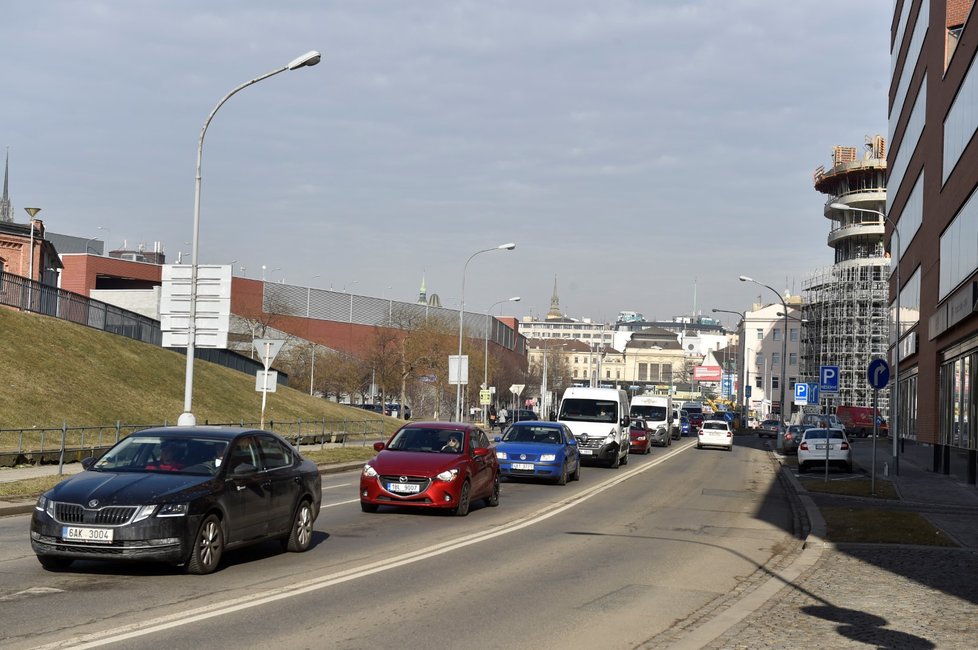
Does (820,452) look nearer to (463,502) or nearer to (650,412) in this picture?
(463,502)

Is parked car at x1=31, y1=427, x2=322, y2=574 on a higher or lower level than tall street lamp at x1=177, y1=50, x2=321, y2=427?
lower

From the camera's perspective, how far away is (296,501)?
43.3 feet

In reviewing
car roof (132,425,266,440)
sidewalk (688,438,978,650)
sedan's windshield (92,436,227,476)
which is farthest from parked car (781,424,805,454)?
sedan's windshield (92,436,227,476)

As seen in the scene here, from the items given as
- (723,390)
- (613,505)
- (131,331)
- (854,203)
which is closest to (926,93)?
(613,505)

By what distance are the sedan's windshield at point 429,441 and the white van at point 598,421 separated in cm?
1361

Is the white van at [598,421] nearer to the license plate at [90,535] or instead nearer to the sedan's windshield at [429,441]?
the sedan's windshield at [429,441]

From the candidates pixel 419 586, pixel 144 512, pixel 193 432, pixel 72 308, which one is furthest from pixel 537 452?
pixel 72 308

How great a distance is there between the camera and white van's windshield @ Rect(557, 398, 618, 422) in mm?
34438

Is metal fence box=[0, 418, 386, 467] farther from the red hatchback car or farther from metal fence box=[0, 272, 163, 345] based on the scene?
metal fence box=[0, 272, 163, 345]

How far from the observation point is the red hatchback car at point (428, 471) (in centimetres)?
1775

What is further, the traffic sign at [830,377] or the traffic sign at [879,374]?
the traffic sign at [830,377]

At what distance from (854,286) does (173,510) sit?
94.1m

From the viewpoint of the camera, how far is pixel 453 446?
Result: 18.9 m

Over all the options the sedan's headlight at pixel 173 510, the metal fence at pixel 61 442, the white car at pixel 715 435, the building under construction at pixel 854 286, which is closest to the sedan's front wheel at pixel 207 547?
the sedan's headlight at pixel 173 510
